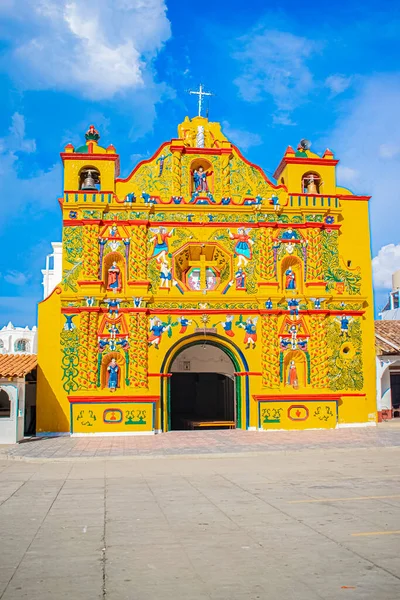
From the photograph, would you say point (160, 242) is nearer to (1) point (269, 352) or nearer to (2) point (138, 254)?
(2) point (138, 254)

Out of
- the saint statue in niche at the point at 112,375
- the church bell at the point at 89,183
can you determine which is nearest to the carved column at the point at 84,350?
the saint statue in niche at the point at 112,375

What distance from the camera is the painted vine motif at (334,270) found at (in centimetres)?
2297

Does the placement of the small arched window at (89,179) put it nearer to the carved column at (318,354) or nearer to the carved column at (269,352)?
the carved column at (269,352)

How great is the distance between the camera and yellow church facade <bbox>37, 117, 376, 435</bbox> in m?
→ 21.4

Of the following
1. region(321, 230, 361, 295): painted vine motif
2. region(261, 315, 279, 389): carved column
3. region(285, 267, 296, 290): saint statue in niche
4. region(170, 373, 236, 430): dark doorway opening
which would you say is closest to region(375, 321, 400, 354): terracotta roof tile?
region(321, 230, 361, 295): painted vine motif

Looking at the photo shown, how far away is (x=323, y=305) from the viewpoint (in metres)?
22.5

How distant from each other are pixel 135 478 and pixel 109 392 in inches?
362

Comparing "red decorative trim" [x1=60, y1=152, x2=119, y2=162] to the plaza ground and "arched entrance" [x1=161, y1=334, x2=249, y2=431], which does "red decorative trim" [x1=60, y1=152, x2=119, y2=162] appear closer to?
"arched entrance" [x1=161, y1=334, x2=249, y2=431]

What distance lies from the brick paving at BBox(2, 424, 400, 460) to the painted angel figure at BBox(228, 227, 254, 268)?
6.13 m

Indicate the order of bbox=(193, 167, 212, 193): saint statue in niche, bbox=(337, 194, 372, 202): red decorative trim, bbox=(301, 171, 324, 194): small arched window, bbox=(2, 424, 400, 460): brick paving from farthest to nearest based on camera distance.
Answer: bbox=(337, 194, 372, 202): red decorative trim → bbox=(301, 171, 324, 194): small arched window → bbox=(193, 167, 212, 193): saint statue in niche → bbox=(2, 424, 400, 460): brick paving

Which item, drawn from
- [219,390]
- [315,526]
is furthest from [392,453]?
[219,390]

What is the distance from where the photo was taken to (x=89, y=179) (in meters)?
22.5

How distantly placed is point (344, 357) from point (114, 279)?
8787mm

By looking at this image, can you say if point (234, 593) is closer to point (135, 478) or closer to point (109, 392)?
point (135, 478)
